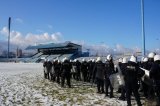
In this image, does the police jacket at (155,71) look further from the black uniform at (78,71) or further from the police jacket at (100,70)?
the black uniform at (78,71)

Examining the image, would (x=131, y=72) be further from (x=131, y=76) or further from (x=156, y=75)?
(x=156, y=75)

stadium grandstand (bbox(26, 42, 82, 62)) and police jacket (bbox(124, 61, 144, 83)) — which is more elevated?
A: stadium grandstand (bbox(26, 42, 82, 62))

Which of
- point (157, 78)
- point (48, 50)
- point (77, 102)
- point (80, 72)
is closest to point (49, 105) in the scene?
point (77, 102)

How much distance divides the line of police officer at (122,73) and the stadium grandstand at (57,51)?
2689 inches

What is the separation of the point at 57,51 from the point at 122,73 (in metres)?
94.0

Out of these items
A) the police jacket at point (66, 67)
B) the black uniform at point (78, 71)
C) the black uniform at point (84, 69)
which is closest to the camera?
the police jacket at point (66, 67)

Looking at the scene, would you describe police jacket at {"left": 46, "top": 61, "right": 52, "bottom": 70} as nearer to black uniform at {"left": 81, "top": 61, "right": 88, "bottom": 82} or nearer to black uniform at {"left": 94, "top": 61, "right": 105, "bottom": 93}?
black uniform at {"left": 81, "top": 61, "right": 88, "bottom": 82}

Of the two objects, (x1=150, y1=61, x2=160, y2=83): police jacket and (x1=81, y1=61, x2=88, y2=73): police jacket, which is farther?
(x1=81, y1=61, x2=88, y2=73): police jacket

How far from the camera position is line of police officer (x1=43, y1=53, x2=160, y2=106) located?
10484 mm

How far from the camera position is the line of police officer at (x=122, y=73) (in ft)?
34.4

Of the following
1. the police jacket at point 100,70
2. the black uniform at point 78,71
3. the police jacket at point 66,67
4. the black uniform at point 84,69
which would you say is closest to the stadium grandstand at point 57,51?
the black uniform at point 78,71

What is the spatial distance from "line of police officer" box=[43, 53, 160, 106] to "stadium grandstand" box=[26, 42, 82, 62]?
68.3m

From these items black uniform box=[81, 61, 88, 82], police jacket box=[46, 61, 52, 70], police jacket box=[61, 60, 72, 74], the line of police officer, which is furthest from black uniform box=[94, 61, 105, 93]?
police jacket box=[46, 61, 52, 70]

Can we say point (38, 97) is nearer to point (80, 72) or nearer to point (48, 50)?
point (80, 72)
